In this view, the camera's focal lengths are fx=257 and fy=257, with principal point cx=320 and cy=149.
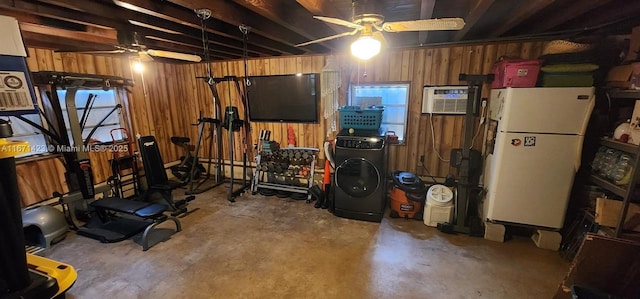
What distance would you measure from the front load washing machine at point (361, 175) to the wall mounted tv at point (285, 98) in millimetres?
985

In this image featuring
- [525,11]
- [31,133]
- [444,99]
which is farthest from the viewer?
[444,99]

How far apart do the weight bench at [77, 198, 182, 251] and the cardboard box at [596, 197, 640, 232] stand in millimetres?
4188

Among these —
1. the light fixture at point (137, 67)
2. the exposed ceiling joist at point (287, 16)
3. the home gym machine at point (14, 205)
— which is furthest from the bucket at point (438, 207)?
the light fixture at point (137, 67)

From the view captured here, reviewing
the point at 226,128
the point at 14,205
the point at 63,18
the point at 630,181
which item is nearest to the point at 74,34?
the point at 63,18

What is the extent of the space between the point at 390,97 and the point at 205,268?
10.3ft

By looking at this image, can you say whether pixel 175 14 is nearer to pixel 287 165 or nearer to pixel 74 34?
pixel 74 34

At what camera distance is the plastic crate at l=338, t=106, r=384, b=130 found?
3.31 meters

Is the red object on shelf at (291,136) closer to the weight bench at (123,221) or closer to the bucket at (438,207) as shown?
the weight bench at (123,221)

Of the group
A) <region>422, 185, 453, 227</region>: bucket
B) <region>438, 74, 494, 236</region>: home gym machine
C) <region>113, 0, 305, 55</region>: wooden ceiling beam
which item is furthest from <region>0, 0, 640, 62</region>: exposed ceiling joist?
<region>422, 185, 453, 227</region>: bucket

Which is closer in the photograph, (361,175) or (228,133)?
(361,175)

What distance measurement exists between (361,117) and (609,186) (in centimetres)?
239

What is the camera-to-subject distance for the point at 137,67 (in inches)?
159

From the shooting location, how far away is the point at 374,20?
5.75 feet

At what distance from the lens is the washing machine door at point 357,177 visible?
3223mm
